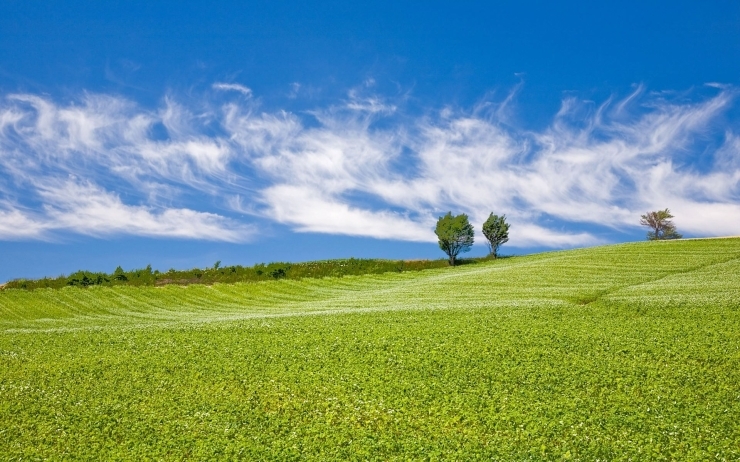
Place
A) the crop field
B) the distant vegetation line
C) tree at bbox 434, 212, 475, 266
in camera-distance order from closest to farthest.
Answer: the crop field < the distant vegetation line < tree at bbox 434, 212, 475, 266

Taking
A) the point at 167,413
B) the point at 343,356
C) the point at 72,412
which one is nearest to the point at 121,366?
the point at 72,412

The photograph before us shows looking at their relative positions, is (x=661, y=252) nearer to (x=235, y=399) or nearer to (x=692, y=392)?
(x=692, y=392)

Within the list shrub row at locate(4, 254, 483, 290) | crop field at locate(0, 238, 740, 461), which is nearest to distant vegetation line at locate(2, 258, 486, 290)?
shrub row at locate(4, 254, 483, 290)

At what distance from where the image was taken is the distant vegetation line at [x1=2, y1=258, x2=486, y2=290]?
182 ft

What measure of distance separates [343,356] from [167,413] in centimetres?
634

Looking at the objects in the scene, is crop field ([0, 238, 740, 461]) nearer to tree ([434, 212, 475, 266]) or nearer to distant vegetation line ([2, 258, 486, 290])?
distant vegetation line ([2, 258, 486, 290])

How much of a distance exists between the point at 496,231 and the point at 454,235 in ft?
31.1

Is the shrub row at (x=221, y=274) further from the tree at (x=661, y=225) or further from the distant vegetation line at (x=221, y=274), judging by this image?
the tree at (x=661, y=225)

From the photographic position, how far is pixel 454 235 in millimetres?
77875

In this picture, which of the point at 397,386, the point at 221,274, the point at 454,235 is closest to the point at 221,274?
the point at 221,274

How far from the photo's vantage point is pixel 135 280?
188 ft

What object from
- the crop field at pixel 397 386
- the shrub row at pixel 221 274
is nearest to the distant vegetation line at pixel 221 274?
the shrub row at pixel 221 274

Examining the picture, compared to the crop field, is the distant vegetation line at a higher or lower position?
higher

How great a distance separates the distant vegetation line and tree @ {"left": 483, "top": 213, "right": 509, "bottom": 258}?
50.3 feet
